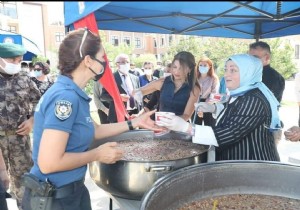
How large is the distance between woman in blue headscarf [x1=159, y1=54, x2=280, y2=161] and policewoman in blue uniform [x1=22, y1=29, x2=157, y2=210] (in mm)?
557

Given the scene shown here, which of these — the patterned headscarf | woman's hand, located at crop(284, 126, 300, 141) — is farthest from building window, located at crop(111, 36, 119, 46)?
the patterned headscarf

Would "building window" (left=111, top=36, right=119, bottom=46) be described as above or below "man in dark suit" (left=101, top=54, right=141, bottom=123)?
above

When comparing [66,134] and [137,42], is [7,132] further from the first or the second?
[137,42]

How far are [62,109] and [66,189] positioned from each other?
462 mm

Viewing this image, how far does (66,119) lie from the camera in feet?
4.60

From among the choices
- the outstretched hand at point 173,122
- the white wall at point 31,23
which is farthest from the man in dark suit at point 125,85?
the white wall at point 31,23

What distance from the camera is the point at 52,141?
1.36 m

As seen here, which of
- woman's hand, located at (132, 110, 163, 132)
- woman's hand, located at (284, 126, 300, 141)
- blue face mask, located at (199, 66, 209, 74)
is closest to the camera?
woman's hand, located at (132, 110, 163, 132)

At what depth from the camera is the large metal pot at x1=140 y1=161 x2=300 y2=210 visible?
1.58 metres

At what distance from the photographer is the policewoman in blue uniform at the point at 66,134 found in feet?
4.55

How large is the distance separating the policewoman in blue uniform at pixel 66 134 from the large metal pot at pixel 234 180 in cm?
40

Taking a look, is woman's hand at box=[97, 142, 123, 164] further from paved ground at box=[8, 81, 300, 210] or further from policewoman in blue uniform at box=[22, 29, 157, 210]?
paved ground at box=[8, 81, 300, 210]

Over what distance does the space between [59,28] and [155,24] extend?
38.8 m

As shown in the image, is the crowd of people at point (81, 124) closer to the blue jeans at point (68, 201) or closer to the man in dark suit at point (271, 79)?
the blue jeans at point (68, 201)
